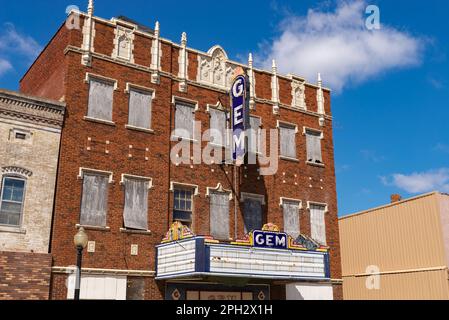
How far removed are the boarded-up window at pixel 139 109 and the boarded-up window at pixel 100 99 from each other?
A: 3.16ft

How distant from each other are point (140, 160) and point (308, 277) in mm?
8800

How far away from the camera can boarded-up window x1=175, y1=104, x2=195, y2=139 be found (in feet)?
78.7

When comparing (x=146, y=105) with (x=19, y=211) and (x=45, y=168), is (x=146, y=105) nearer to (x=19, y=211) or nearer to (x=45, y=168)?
(x=45, y=168)

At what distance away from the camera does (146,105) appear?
76.5ft

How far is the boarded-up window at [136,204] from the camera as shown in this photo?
21.4m

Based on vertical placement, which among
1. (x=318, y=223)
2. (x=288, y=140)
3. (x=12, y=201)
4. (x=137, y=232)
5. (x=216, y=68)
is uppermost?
(x=216, y=68)

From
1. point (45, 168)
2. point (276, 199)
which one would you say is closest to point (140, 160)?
point (45, 168)

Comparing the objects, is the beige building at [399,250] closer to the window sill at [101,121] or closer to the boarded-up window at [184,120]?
the boarded-up window at [184,120]

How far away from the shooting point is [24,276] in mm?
18172

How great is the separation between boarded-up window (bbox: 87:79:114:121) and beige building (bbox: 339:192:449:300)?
60.1 ft

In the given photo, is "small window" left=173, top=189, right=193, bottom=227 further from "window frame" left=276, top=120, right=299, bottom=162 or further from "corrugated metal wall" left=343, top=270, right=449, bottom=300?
"corrugated metal wall" left=343, top=270, right=449, bottom=300

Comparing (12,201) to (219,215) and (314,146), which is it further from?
(314,146)

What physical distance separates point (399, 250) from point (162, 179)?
54.2 ft

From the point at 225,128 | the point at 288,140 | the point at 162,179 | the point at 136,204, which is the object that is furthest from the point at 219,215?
the point at 288,140
